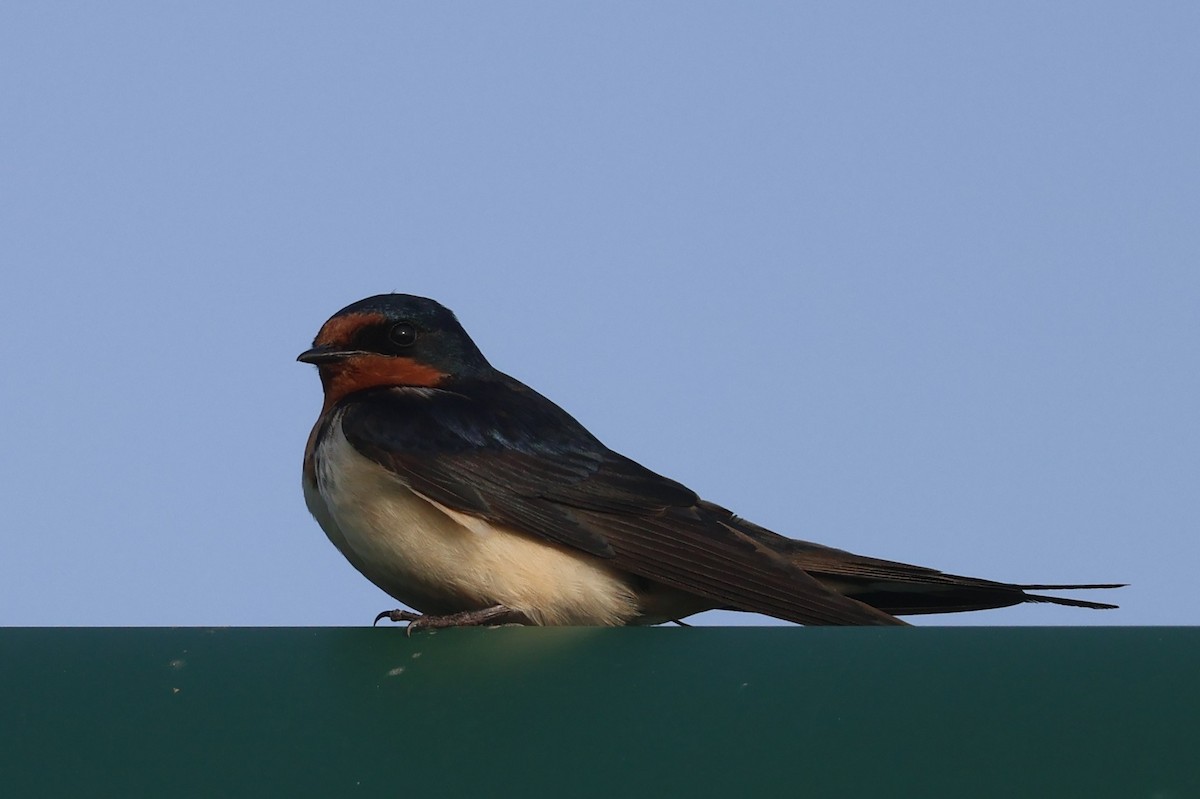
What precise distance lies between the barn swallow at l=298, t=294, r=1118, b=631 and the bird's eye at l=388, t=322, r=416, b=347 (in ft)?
1.05

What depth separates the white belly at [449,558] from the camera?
3525 millimetres

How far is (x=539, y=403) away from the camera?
4.13 m

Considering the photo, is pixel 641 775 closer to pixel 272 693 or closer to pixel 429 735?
pixel 429 735

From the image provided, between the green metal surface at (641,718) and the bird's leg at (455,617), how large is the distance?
1.10 metres

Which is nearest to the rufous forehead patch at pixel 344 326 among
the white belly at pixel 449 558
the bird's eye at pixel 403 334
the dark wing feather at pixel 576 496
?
the bird's eye at pixel 403 334

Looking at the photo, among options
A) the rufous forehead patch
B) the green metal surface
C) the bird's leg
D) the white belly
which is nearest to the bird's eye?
the rufous forehead patch

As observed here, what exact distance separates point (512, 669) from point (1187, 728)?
780mm

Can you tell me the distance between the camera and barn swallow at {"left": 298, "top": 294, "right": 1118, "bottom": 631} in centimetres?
349

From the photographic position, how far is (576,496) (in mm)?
3711

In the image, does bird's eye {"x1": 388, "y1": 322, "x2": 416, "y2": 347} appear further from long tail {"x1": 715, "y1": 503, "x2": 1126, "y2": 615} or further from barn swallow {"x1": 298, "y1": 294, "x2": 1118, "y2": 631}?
long tail {"x1": 715, "y1": 503, "x2": 1126, "y2": 615}

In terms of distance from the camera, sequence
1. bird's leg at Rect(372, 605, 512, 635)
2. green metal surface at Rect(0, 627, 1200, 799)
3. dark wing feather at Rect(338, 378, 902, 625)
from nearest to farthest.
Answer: green metal surface at Rect(0, 627, 1200, 799) < bird's leg at Rect(372, 605, 512, 635) < dark wing feather at Rect(338, 378, 902, 625)

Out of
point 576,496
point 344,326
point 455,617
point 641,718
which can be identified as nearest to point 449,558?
point 455,617

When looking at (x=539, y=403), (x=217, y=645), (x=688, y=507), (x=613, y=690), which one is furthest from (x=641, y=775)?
(x=539, y=403)

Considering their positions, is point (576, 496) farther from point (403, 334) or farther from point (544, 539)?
point (403, 334)
